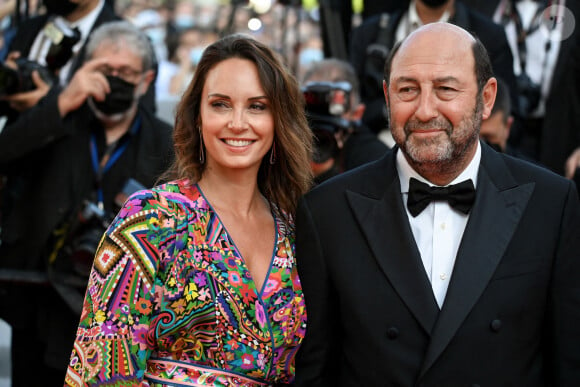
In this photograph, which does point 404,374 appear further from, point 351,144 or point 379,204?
point 351,144

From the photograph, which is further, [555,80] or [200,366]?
[555,80]

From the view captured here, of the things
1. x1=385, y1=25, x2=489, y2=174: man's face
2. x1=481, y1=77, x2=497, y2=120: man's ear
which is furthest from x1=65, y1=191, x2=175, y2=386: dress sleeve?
x1=481, y1=77, x2=497, y2=120: man's ear

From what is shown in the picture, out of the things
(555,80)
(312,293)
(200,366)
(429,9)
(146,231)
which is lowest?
(200,366)

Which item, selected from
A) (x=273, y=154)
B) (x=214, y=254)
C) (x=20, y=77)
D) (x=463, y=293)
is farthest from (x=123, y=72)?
(x=463, y=293)

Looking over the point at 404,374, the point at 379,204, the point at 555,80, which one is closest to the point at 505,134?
the point at 555,80

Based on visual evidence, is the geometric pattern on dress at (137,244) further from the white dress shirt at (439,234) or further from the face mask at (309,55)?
the face mask at (309,55)

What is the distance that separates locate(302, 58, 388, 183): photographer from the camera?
4.13 meters

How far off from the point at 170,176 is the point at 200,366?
0.79 m

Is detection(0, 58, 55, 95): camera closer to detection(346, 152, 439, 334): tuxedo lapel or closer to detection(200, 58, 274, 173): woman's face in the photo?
detection(200, 58, 274, 173): woman's face

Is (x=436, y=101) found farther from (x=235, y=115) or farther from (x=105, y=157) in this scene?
(x=105, y=157)

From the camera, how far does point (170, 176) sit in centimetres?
322

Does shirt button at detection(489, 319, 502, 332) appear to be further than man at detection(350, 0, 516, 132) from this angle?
No

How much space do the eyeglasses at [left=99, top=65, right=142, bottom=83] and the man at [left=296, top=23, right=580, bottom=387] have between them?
1972mm

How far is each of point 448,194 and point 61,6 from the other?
10.9 ft
